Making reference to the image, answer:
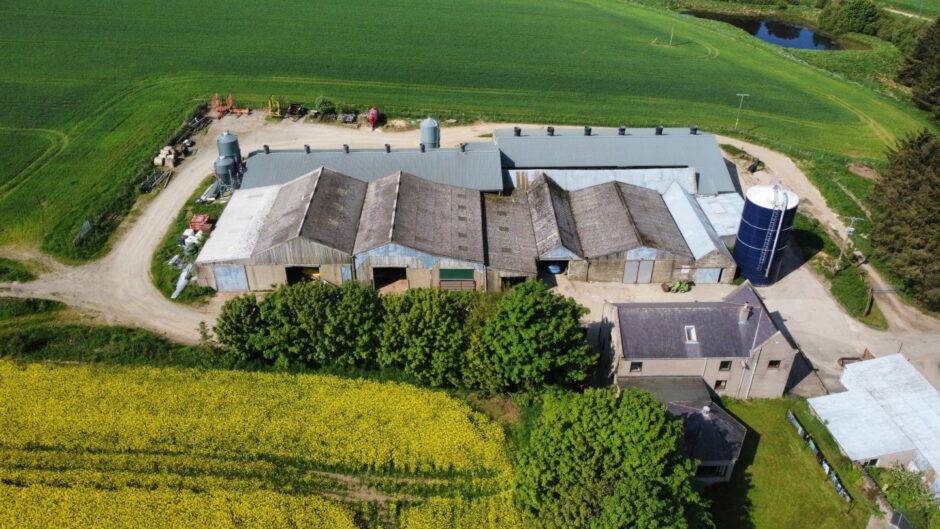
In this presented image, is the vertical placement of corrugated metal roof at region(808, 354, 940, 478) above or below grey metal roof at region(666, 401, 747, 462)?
below

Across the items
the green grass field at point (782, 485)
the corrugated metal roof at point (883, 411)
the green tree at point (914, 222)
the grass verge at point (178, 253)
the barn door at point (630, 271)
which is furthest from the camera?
the barn door at point (630, 271)

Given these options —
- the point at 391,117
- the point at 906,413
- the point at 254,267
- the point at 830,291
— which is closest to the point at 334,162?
the point at 254,267

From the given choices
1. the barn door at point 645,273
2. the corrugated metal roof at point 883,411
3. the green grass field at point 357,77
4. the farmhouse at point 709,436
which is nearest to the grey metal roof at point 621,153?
the barn door at point 645,273

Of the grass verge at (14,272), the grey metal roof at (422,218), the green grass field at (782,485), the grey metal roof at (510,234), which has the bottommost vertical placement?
the green grass field at (782,485)

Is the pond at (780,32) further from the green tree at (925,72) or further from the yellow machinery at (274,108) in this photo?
the yellow machinery at (274,108)

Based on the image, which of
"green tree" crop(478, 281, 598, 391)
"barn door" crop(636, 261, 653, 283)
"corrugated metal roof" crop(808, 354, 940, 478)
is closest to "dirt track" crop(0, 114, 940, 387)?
"corrugated metal roof" crop(808, 354, 940, 478)

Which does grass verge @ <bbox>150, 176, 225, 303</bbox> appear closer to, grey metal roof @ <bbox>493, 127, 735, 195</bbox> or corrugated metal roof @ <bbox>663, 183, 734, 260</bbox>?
grey metal roof @ <bbox>493, 127, 735, 195</bbox>

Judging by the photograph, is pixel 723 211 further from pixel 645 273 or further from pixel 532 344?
pixel 532 344
